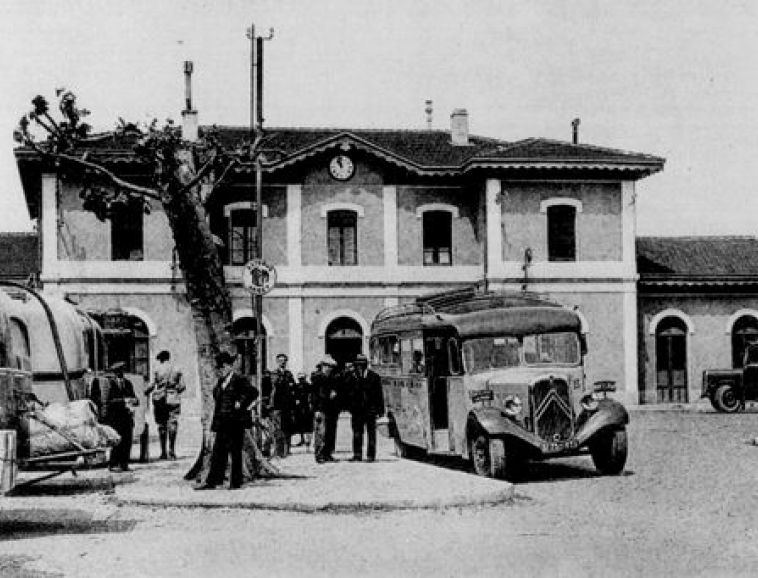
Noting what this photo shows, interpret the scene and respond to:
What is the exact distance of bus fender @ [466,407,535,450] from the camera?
548 inches

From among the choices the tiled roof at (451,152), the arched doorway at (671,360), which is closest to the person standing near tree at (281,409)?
the tiled roof at (451,152)

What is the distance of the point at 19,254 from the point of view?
39.4 m

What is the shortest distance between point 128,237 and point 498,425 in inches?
777

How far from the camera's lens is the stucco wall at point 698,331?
3369 centimetres

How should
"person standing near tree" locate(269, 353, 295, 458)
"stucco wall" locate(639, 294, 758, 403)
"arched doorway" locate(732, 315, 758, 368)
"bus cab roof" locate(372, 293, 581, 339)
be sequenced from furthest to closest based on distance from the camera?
"arched doorway" locate(732, 315, 758, 368) < "stucco wall" locate(639, 294, 758, 403) < "person standing near tree" locate(269, 353, 295, 458) < "bus cab roof" locate(372, 293, 581, 339)

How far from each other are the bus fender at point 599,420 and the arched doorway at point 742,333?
20759 mm

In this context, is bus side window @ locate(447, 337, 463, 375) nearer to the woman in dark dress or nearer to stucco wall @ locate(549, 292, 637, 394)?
the woman in dark dress

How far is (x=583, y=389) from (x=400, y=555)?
6721 millimetres

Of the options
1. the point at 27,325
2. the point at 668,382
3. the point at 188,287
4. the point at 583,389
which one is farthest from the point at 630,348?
the point at 27,325

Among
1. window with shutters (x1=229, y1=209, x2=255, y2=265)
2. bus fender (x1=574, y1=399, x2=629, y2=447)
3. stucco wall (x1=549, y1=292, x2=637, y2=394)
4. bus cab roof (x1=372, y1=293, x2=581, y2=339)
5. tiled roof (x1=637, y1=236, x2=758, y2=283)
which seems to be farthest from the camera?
tiled roof (x1=637, y1=236, x2=758, y2=283)

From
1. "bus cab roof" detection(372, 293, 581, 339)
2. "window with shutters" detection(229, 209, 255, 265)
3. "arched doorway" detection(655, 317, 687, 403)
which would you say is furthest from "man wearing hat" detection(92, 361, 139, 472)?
"arched doorway" detection(655, 317, 687, 403)

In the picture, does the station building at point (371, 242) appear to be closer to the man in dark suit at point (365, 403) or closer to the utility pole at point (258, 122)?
the utility pole at point (258, 122)

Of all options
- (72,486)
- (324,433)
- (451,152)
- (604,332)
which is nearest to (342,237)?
(451,152)

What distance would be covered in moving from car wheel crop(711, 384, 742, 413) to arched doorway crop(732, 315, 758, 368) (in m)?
4.38
